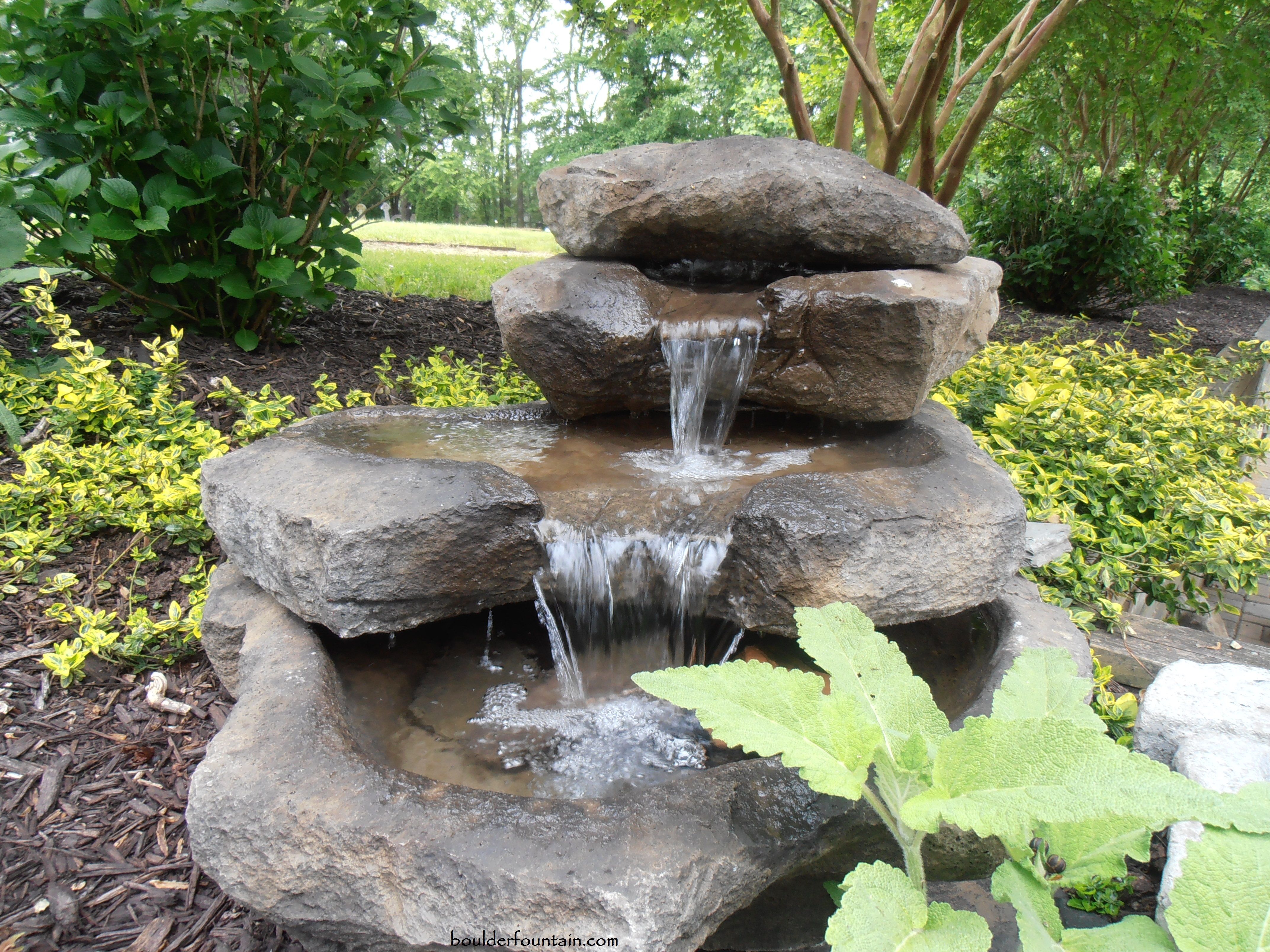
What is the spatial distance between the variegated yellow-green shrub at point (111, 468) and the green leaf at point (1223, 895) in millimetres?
2872

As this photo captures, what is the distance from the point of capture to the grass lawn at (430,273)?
22.9ft

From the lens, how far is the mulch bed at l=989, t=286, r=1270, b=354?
750 centimetres

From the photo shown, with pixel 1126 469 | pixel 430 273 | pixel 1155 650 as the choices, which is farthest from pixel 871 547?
pixel 430 273

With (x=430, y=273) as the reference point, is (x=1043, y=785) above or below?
below

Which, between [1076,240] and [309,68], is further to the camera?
[1076,240]

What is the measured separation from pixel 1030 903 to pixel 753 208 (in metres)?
2.39

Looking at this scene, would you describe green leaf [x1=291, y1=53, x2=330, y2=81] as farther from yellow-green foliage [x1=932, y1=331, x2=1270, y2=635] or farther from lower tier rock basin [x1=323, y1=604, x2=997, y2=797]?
yellow-green foliage [x1=932, y1=331, x2=1270, y2=635]

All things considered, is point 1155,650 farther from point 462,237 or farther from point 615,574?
point 462,237

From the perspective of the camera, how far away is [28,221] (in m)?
3.56

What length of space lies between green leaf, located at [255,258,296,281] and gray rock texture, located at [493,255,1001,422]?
62.9 inches

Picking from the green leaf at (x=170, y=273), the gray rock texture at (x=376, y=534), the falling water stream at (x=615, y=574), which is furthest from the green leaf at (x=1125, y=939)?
the green leaf at (x=170, y=273)

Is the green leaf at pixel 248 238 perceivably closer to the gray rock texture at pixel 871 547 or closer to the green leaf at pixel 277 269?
the green leaf at pixel 277 269

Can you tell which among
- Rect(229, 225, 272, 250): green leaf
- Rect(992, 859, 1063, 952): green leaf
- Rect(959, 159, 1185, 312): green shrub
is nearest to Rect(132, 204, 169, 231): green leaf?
Rect(229, 225, 272, 250): green leaf

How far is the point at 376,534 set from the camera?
2043 mm
